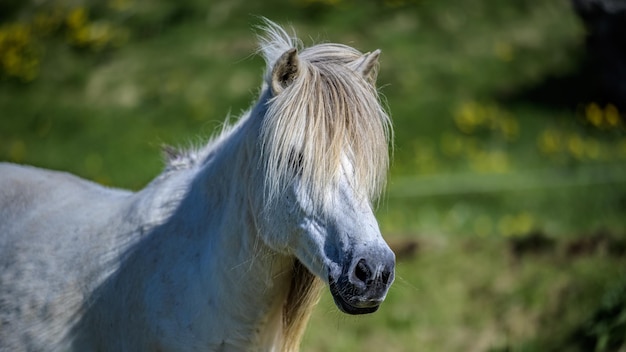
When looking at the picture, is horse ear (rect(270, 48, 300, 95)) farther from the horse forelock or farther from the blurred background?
the blurred background

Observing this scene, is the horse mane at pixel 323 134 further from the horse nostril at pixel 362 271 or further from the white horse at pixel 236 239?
the horse nostril at pixel 362 271

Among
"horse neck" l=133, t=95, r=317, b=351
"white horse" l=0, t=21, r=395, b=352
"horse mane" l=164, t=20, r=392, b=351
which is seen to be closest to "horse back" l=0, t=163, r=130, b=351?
"white horse" l=0, t=21, r=395, b=352

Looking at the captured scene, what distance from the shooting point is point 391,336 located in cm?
636

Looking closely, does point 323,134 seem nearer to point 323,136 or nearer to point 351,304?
point 323,136

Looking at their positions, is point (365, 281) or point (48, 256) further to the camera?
point (48, 256)

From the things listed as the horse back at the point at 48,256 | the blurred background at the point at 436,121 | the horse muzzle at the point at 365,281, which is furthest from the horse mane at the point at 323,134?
the blurred background at the point at 436,121

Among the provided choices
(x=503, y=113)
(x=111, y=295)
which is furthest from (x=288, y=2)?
(x=111, y=295)

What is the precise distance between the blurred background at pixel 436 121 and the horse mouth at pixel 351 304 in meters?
2.91

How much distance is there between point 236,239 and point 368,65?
804 mm

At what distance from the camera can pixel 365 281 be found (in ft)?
9.30

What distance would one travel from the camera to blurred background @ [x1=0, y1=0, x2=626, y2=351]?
21.2ft

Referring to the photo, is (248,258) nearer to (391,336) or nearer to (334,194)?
(334,194)

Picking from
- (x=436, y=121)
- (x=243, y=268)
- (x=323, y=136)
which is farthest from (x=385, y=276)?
(x=436, y=121)

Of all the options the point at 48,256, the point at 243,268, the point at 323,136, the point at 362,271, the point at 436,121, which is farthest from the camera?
the point at 436,121
